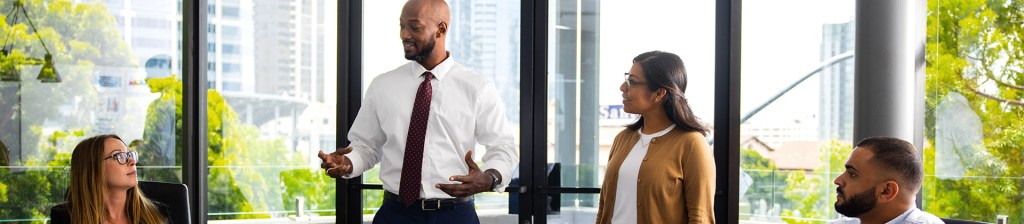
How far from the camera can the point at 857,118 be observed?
13.1 ft

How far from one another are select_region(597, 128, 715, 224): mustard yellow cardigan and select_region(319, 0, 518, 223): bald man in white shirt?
493 millimetres

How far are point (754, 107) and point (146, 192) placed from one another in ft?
7.71

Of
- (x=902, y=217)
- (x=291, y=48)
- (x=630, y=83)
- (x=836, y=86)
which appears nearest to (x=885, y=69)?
(x=836, y=86)

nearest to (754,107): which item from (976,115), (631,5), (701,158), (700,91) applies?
(700,91)

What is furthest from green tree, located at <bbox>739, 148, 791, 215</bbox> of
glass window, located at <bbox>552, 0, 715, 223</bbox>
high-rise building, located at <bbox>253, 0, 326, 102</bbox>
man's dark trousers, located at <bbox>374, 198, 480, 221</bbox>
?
high-rise building, located at <bbox>253, 0, 326, 102</bbox>

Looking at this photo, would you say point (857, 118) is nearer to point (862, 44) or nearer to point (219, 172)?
point (862, 44)

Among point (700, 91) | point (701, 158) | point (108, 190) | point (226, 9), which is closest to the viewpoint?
point (701, 158)

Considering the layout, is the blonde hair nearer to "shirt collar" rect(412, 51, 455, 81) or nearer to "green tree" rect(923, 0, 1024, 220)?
"shirt collar" rect(412, 51, 455, 81)

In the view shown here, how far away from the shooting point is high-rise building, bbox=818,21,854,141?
Answer: 4129 millimetres

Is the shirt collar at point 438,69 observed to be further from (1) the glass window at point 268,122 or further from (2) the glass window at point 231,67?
(2) the glass window at point 231,67

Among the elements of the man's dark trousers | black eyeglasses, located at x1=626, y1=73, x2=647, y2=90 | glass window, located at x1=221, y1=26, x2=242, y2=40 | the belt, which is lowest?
the man's dark trousers

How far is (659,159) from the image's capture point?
291 centimetres

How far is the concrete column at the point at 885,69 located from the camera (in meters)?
3.89

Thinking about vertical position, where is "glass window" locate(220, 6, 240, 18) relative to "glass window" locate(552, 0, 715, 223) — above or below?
above
